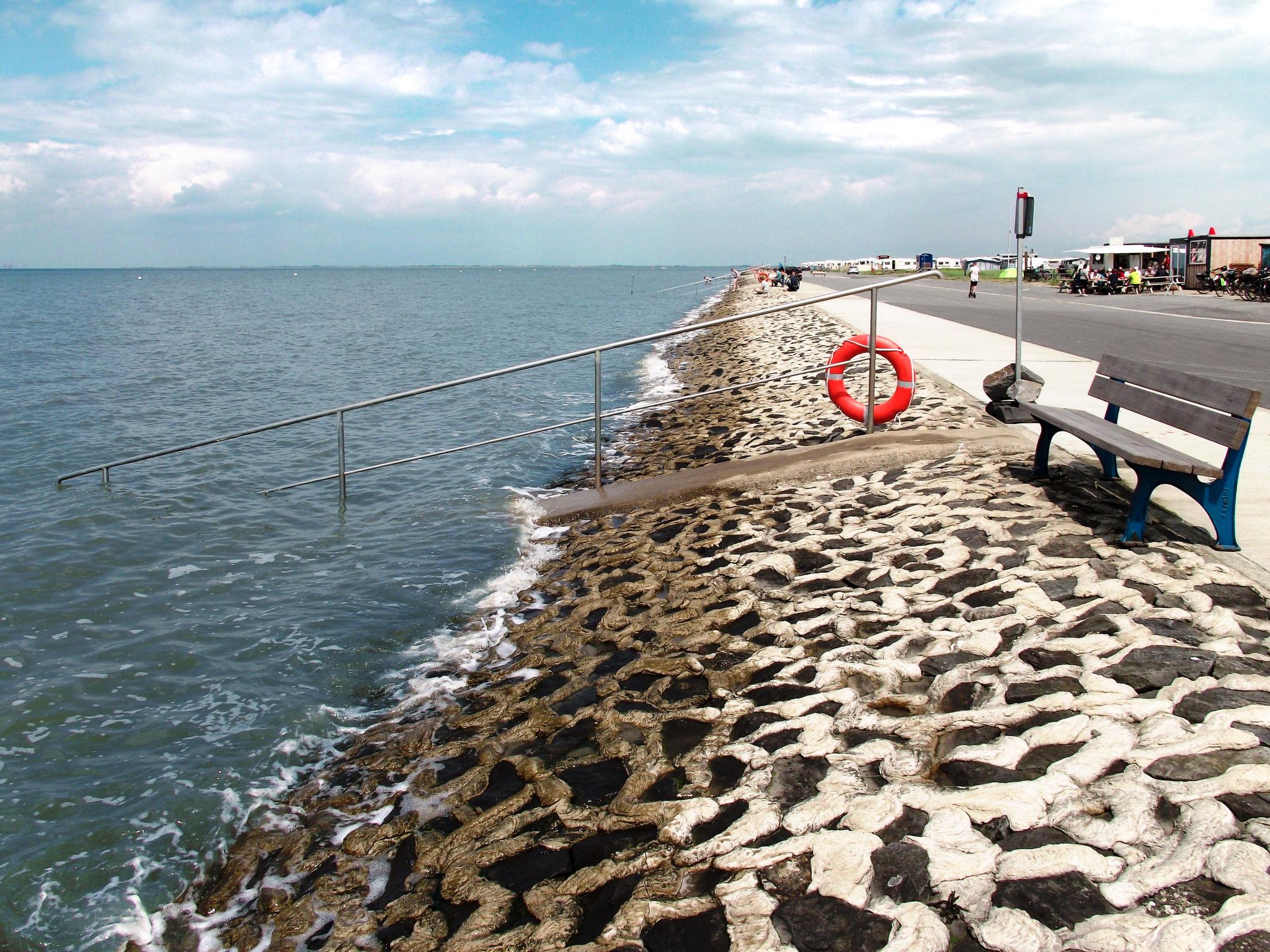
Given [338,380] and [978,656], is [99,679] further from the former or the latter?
[338,380]

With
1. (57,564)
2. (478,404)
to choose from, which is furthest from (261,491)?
(478,404)

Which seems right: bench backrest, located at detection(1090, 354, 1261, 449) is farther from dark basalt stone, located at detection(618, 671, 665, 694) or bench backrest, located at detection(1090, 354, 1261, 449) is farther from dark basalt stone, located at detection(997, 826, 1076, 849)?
dark basalt stone, located at detection(618, 671, 665, 694)

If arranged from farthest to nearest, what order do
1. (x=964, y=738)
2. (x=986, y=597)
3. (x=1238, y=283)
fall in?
(x=1238, y=283) → (x=986, y=597) → (x=964, y=738)

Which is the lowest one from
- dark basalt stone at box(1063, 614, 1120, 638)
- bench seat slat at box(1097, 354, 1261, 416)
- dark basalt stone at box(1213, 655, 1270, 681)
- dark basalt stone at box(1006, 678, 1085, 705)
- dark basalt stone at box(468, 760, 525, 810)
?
dark basalt stone at box(468, 760, 525, 810)

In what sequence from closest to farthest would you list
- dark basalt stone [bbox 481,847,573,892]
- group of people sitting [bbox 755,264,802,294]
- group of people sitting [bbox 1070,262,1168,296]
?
dark basalt stone [bbox 481,847,573,892] < group of people sitting [bbox 1070,262,1168,296] < group of people sitting [bbox 755,264,802,294]

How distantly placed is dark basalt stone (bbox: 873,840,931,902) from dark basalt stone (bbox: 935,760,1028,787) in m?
0.41

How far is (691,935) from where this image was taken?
2.54 metres

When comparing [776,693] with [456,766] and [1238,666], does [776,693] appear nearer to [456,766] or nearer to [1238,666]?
[456,766]

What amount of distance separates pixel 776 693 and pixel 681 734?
1.46 feet

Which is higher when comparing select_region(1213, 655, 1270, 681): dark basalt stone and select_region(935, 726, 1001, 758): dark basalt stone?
select_region(1213, 655, 1270, 681): dark basalt stone

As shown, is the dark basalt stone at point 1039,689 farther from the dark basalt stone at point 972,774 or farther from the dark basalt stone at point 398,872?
the dark basalt stone at point 398,872

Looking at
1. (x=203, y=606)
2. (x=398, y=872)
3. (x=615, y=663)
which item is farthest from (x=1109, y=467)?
(x=203, y=606)

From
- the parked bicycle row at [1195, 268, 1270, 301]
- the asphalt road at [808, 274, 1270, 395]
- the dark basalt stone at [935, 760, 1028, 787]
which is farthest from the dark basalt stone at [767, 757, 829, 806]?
the parked bicycle row at [1195, 268, 1270, 301]

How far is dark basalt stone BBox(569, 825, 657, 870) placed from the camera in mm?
3039
